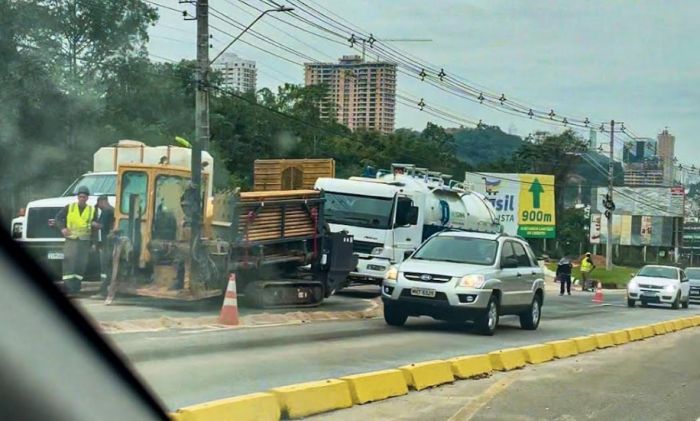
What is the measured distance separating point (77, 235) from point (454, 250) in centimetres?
650

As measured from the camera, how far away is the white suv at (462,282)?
14648mm

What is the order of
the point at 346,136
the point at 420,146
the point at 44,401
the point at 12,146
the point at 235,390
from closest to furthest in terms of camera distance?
1. the point at 44,401
2. the point at 235,390
3. the point at 12,146
4. the point at 346,136
5. the point at 420,146

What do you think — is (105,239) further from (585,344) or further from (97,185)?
(585,344)

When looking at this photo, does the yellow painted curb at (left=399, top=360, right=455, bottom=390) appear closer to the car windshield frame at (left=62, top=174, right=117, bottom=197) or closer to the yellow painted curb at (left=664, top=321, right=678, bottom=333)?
the car windshield frame at (left=62, top=174, right=117, bottom=197)

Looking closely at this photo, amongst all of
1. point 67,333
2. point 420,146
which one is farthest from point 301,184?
point 420,146

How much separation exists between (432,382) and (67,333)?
6.55m

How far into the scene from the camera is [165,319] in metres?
13.5

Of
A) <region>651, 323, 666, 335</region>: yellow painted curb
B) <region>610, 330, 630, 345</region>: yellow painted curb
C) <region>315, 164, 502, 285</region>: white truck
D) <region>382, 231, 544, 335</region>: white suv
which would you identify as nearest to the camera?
<region>382, 231, 544, 335</region>: white suv

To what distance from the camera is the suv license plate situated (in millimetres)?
14656

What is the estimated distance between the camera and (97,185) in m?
18.0

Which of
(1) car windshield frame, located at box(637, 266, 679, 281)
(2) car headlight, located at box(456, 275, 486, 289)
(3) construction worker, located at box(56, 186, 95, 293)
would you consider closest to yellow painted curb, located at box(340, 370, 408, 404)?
(2) car headlight, located at box(456, 275, 486, 289)

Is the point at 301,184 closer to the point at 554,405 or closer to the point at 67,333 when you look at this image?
the point at 554,405

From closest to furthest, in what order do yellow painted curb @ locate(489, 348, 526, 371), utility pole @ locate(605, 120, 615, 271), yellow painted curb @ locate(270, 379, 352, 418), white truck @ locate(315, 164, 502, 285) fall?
yellow painted curb @ locate(270, 379, 352, 418) → yellow painted curb @ locate(489, 348, 526, 371) → white truck @ locate(315, 164, 502, 285) → utility pole @ locate(605, 120, 615, 271)

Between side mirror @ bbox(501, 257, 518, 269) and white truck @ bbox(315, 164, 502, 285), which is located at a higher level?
white truck @ bbox(315, 164, 502, 285)
